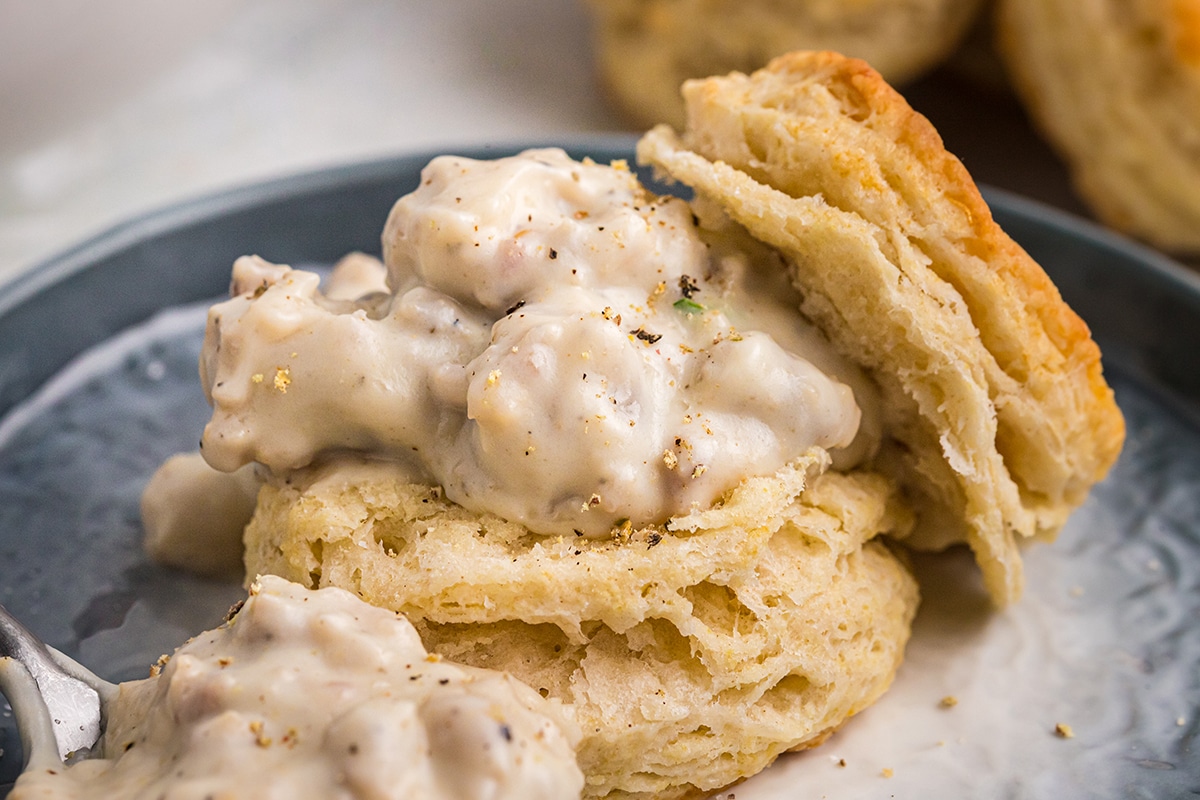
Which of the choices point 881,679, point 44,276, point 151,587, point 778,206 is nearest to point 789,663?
point 881,679

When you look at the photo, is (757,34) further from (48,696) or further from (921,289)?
(48,696)

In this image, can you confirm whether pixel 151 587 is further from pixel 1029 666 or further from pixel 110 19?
pixel 110 19

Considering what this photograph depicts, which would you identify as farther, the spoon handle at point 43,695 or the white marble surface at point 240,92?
the white marble surface at point 240,92

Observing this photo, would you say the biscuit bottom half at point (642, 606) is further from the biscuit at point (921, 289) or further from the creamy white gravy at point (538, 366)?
the biscuit at point (921, 289)

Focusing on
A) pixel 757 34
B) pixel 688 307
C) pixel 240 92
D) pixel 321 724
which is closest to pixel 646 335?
pixel 688 307

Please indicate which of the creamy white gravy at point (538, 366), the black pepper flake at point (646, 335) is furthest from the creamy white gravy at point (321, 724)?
the black pepper flake at point (646, 335)

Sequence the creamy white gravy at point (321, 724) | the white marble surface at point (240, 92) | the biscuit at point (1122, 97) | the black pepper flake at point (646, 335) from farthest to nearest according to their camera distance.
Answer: the white marble surface at point (240, 92) < the biscuit at point (1122, 97) < the black pepper flake at point (646, 335) < the creamy white gravy at point (321, 724)
